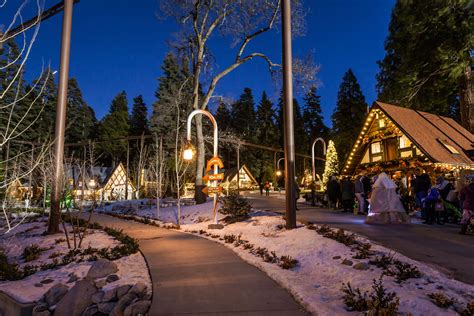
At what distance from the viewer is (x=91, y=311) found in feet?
17.4

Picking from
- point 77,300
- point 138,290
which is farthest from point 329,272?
point 77,300

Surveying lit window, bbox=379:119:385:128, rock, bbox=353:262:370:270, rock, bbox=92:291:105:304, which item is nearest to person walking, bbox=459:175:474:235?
rock, bbox=353:262:370:270

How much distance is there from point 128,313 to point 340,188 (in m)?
15.9

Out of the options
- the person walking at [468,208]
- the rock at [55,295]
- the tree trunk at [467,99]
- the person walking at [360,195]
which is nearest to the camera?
the rock at [55,295]

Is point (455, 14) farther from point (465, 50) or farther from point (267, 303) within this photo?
point (267, 303)

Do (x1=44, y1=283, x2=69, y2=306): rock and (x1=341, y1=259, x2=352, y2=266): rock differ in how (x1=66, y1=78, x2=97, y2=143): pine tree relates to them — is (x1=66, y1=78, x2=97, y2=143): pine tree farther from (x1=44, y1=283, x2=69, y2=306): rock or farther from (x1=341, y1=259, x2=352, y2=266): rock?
(x1=341, y1=259, x2=352, y2=266): rock

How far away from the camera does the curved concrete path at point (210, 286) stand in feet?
16.3

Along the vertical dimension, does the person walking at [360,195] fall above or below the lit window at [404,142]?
below

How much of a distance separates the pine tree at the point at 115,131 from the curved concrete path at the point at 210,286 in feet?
180

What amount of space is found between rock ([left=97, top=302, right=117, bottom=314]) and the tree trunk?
27078 mm

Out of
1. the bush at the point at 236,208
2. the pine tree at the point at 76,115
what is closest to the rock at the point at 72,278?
the bush at the point at 236,208

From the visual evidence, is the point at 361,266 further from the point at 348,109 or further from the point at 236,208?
the point at 348,109

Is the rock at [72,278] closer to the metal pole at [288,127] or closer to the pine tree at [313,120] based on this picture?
the metal pole at [288,127]

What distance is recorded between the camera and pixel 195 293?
18.6 ft
